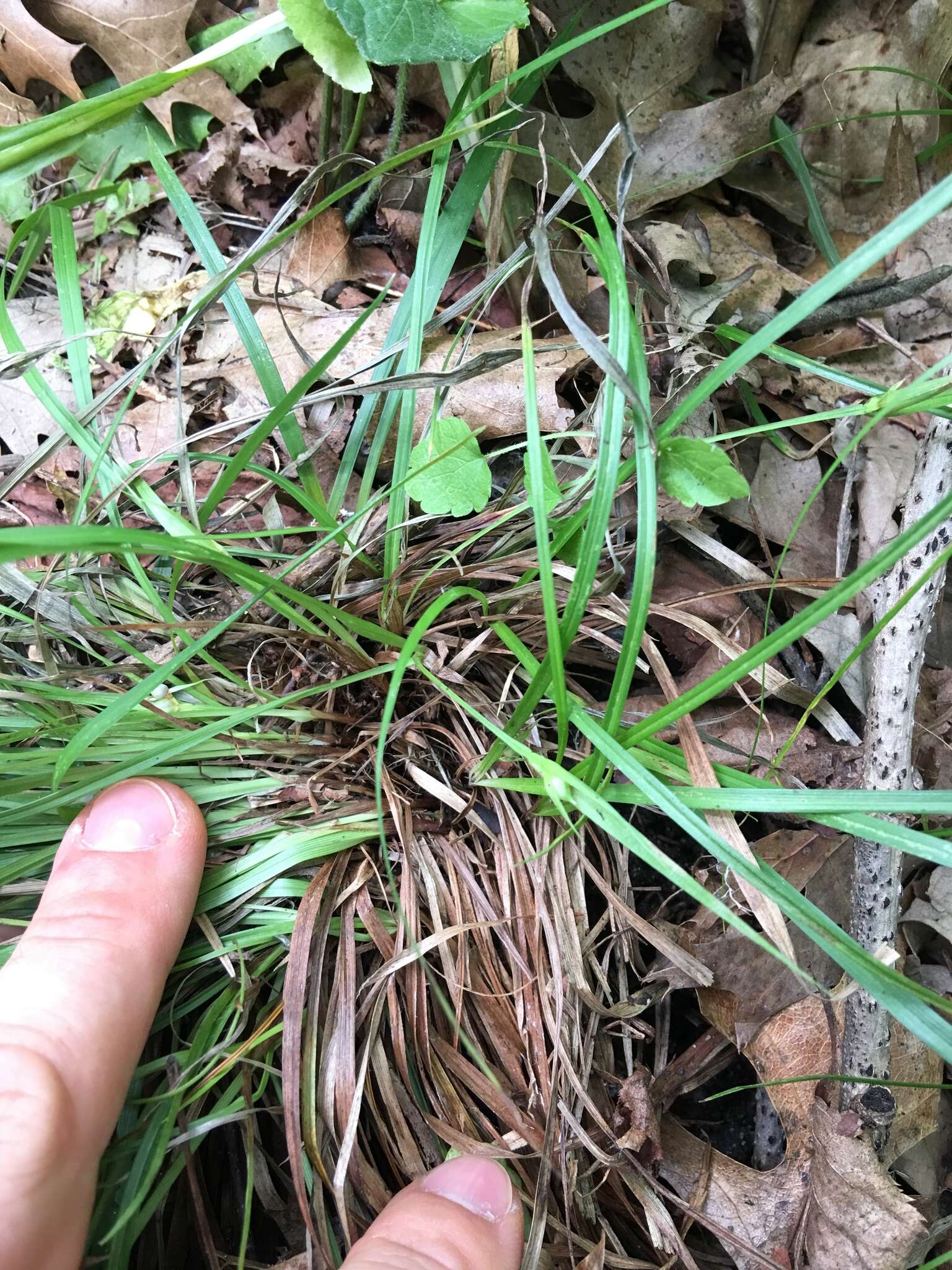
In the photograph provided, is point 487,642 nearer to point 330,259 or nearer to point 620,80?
point 330,259

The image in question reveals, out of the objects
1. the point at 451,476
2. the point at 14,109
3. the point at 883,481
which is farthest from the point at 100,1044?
the point at 14,109

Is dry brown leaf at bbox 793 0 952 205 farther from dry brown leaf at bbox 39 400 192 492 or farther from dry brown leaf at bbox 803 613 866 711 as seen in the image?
dry brown leaf at bbox 39 400 192 492

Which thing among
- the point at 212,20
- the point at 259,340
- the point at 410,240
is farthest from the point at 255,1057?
the point at 212,20

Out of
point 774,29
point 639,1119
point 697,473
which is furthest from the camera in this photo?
point 774,29

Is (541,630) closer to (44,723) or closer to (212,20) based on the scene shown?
(44,723)

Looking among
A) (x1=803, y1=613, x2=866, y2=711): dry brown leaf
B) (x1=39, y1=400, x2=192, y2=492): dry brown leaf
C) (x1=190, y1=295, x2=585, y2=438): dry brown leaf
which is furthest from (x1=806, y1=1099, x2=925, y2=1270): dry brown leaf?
(x1=39, y1=400, x2=192, y2=492): dry brown leaf

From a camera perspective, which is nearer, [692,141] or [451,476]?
[451,476]
